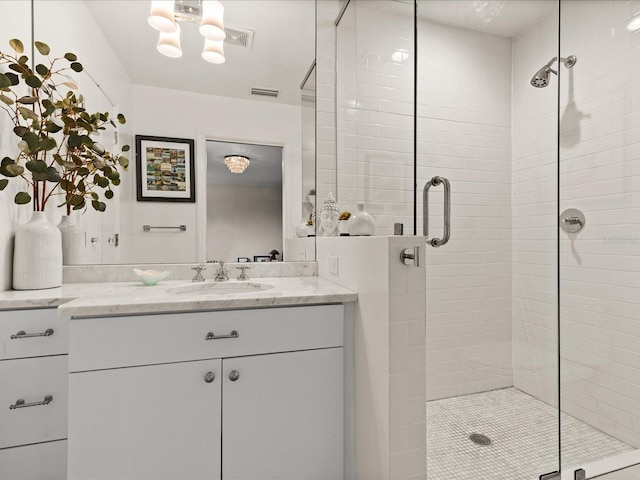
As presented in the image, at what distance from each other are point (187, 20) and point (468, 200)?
70.2 inches

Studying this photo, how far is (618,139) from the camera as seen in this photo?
4.92 feet

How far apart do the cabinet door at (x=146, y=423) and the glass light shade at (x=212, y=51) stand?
1.58 meters

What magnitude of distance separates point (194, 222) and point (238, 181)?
12.9 inches

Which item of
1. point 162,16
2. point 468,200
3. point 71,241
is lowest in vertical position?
point 71,241

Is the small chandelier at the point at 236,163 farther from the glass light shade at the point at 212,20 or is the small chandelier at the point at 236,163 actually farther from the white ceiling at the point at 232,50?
the glass light shade at the point at 212,20

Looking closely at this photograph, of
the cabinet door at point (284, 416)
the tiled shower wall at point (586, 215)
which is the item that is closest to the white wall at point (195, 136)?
the cabinet door at point (284, 416)

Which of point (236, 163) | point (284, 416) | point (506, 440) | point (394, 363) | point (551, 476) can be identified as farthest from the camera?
point (236, 163)

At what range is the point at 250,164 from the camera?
6.28ft

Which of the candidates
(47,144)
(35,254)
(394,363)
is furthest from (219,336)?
(47,144)

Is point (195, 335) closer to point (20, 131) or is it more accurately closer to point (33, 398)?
point (33, 398)

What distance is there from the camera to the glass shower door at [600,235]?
144cm

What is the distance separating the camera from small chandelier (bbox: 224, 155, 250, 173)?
1.88m

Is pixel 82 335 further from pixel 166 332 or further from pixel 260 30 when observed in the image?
pixel 260 30

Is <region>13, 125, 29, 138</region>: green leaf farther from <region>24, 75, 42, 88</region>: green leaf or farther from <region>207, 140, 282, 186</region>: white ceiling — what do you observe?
<region>207, 140, 282, 186</region>: white ceiling
